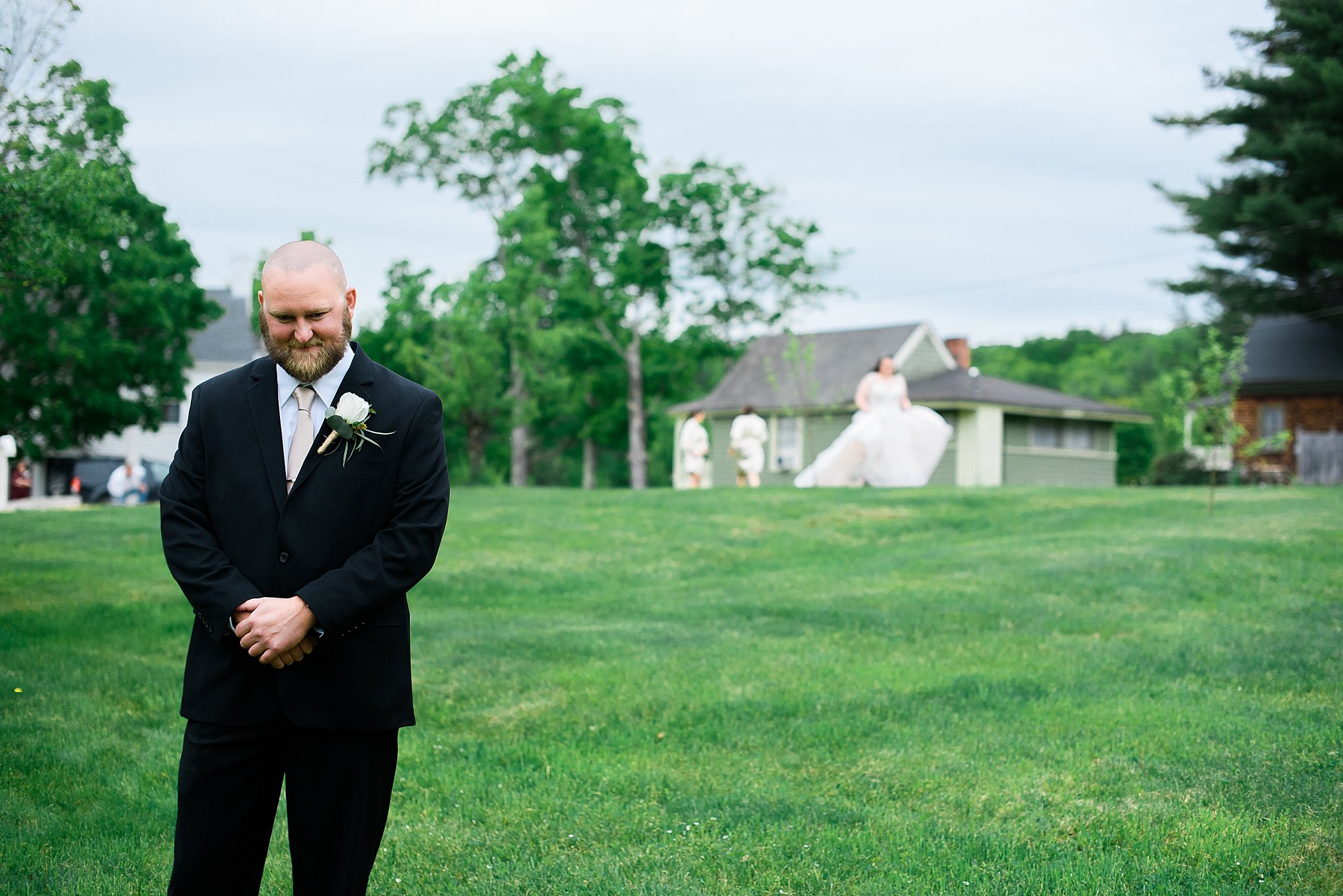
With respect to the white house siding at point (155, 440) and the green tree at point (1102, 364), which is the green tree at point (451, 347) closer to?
the white house siding at point (155, 440)

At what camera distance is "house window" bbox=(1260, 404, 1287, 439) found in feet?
121

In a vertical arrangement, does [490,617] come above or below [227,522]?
below

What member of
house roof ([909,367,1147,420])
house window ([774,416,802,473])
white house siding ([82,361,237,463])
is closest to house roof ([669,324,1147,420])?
house roof ([909,367,1147,420])

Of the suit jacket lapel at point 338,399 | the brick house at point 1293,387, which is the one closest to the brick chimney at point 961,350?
the brick house at point 1293,387

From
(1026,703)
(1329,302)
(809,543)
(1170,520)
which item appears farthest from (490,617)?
(1329,302)

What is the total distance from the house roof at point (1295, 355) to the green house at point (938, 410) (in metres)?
3.97

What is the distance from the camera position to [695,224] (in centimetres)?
4650

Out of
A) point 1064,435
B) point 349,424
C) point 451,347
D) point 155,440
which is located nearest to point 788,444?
point 1064,435

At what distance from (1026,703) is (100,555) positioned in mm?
11652

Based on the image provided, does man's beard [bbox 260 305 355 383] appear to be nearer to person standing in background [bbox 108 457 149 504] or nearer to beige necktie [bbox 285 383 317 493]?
beige necktie [bbox 285 383 317 493]

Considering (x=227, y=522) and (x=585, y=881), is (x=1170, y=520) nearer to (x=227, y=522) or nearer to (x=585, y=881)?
(x=585, y=881)

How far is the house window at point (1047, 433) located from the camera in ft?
128

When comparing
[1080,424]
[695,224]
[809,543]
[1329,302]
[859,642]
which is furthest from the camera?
[695,224]

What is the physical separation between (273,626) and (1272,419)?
1561 inches
